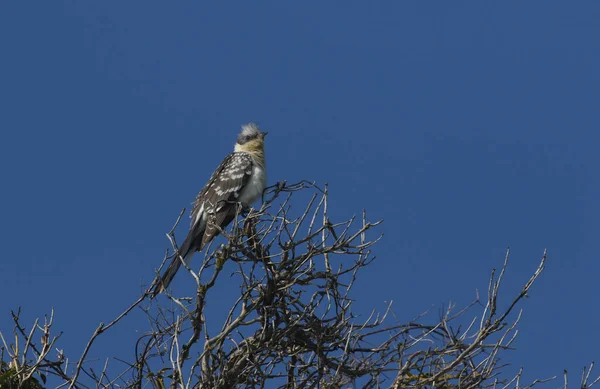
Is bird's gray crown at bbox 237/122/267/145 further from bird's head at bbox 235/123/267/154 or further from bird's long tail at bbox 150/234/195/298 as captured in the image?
bird's long tail at bbox 150/234/195/298

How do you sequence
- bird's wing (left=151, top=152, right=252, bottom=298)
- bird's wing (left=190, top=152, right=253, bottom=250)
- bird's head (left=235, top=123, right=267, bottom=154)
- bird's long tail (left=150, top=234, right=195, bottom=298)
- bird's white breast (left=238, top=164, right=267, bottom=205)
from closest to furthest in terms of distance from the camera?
bird's long tail (left=150, top=234, right=195, bottom=298) < bird's wing (left=151, top=152, right=252, bottom=298) < bird's wing (left=190, top=152, right=253, bottom=250) < bird's white breast (left=238, top=164, right=267, bottom=205) < bird's head (left=235, top=123, right=267, bottom=154)

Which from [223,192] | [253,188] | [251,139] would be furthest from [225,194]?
[251,139]

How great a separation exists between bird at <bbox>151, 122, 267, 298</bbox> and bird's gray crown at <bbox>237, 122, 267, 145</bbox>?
30cm

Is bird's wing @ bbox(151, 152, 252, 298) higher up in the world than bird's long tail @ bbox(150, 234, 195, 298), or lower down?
higher up

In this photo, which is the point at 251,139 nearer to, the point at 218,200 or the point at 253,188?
the point at 253,188

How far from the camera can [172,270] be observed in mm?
6410

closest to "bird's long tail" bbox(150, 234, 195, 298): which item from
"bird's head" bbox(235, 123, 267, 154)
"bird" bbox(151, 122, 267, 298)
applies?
"bird" bbox(151, 122, 267, 298)

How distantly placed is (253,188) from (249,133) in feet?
4.41

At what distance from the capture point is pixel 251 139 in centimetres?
929

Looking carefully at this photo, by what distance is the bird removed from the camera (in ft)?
24.6

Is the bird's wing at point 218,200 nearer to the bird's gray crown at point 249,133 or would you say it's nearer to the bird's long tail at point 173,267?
the bird's long tail at point 173,267

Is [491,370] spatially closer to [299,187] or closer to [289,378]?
[289,378]

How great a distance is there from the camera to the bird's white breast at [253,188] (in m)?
8.07

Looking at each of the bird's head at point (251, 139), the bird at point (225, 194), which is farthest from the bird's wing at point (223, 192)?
the bird's head at point (251, 139)
